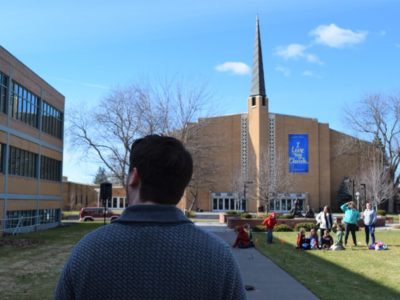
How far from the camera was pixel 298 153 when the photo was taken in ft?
260

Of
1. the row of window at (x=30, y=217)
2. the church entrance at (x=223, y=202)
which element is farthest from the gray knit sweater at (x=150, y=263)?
the church entrance at (x=223, y=202)

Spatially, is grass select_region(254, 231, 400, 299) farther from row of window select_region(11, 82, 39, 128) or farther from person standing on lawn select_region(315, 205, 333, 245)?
row of window select_region(11, 82, 39, 128)

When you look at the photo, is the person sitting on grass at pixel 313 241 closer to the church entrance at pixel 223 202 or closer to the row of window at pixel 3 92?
the row of window at pixel 3 92

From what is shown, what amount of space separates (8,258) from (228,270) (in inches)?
659

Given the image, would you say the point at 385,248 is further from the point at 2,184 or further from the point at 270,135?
the point at 270,135

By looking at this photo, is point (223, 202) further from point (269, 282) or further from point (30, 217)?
point (269, 282)

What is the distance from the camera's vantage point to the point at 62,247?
21.8 meters

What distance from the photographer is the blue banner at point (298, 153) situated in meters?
78.8

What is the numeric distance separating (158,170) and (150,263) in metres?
0.37

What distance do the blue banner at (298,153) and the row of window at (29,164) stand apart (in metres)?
43.2

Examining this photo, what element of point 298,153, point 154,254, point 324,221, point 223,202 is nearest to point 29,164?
point 324,221

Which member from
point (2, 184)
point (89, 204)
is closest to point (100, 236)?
point (2, 184)

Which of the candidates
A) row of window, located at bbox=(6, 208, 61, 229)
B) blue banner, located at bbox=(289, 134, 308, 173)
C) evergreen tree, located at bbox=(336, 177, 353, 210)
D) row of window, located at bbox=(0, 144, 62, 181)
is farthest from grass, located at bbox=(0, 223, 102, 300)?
evergreen tree, located at bbox=(336, 177, 353, 210)

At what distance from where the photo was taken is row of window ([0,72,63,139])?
2975cm
